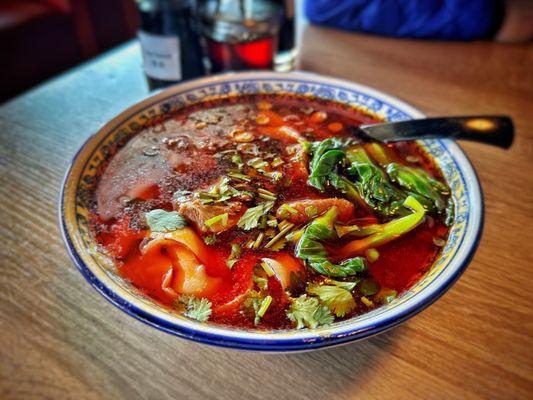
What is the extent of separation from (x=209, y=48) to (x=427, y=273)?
1.23m

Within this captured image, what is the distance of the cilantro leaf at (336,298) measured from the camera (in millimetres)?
786

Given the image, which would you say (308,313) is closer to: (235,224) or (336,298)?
(336,298)

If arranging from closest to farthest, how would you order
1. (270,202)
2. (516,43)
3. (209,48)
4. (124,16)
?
(270,202) → (209,48) → (516,43) → (124,16)

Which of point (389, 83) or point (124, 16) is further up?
point (389, 83)

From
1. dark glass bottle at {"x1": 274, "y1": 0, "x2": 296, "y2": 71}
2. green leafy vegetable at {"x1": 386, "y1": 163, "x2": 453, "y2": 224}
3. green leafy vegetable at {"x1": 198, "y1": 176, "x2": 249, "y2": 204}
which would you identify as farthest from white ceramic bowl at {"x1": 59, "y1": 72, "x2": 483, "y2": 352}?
dark glass bottle at {"x1": 274, "y1": 0, "x2": 296, "y2": 71}

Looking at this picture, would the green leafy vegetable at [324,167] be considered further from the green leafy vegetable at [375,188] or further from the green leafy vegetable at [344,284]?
the green leafy vegetable at [344,284]

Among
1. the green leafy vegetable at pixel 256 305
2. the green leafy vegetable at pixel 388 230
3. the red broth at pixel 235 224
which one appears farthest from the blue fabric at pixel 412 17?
the green leafy vegetable at pixel 256 305

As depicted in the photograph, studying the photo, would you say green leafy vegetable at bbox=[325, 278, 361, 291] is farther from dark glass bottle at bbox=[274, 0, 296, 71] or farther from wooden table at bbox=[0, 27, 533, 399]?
dark glass bottle at bbox=[274, 0, 296, 71]

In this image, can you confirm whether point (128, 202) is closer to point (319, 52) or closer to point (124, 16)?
point (319, 52)

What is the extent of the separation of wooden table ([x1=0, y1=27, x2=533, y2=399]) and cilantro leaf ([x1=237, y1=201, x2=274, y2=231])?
0.25 metres

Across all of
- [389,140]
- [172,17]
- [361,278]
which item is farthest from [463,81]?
[361,278]

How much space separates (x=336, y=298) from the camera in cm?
80

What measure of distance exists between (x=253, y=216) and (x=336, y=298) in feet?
0.83

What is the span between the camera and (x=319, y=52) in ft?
6.62
